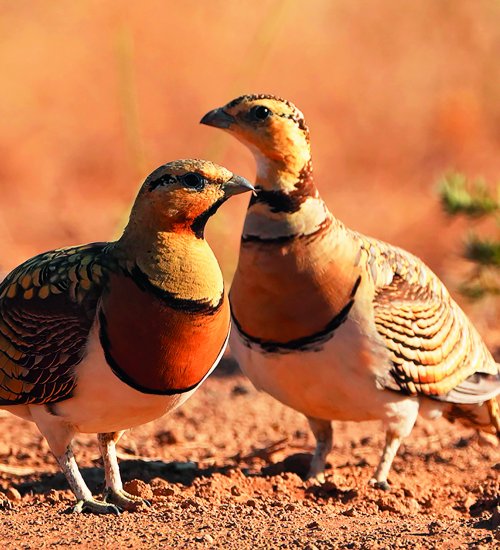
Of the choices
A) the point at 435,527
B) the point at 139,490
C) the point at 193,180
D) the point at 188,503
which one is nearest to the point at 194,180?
the point at 193,180

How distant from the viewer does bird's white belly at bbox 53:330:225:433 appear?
443cm

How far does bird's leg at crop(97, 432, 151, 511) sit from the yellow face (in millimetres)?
1405

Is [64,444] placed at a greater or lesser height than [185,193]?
lesser

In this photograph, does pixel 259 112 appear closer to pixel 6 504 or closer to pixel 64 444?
pixel 64 444

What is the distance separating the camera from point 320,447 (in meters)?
Result: 5.90


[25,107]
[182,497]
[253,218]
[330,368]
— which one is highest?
[25,107]

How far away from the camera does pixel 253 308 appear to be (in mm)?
5383

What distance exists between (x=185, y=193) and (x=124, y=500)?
1317 millimetres

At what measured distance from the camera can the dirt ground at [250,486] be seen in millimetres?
4098

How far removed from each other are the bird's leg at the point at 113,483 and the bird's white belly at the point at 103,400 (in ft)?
1.32

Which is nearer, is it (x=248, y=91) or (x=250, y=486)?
(x=250, y=486)

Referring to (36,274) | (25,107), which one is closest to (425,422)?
(36,274)

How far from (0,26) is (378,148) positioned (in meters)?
5.54

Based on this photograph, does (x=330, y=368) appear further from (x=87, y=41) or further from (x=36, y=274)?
(x=87, y=41)
